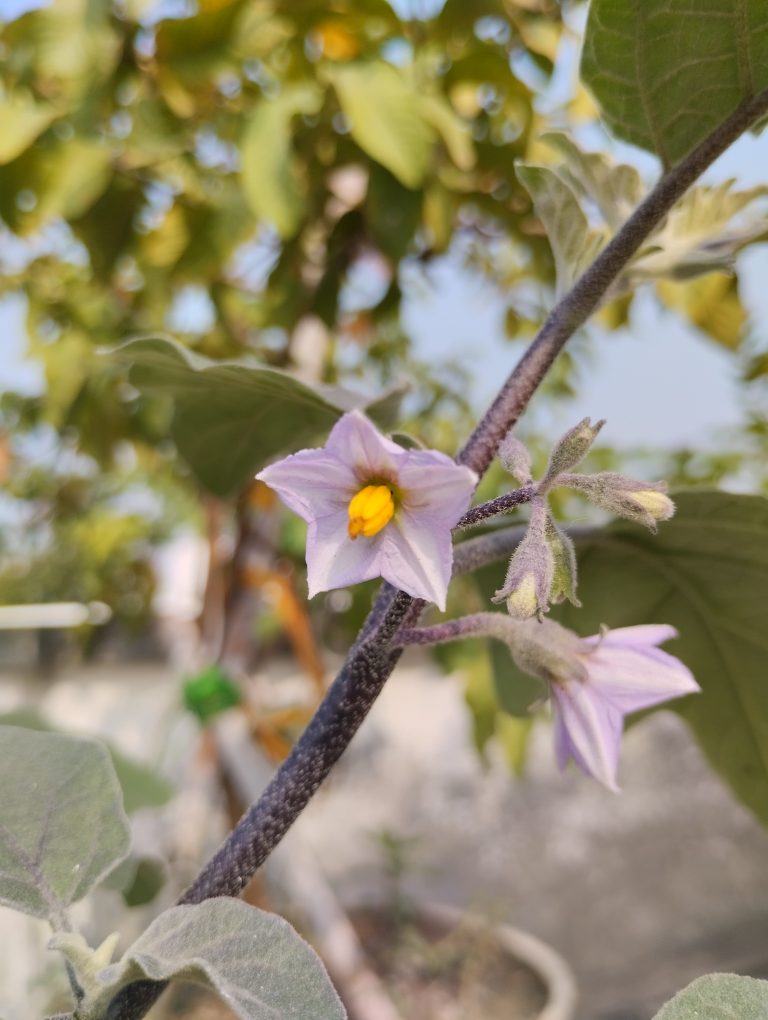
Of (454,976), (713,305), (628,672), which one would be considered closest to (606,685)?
(628,672)

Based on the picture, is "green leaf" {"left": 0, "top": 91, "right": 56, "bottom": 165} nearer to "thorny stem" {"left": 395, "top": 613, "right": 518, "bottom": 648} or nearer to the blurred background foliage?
the blurred background foliage

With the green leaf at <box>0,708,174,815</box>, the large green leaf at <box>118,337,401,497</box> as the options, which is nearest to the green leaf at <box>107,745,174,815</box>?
the green leaf at <box>0,708,174,815</box>

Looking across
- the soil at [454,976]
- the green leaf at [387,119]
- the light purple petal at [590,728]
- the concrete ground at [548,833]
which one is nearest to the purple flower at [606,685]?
the light purple petal at [590,728]

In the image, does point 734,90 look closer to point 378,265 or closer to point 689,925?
point 378,265

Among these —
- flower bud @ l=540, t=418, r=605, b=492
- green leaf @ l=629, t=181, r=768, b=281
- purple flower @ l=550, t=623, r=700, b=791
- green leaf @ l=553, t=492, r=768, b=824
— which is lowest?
green leaf @ l=553, t=492, r=768, b=824

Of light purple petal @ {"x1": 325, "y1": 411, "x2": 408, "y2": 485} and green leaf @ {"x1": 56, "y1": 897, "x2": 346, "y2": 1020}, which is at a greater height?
light purple petal @ {"x1": 325, "y1": 411, "x2": 408, "y2": 485}

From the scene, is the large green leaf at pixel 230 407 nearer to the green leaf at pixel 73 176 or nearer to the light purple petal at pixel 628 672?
the light purple petal at pixel 628 672

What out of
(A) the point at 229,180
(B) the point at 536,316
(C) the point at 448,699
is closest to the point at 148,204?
(A) the point at 229,180
